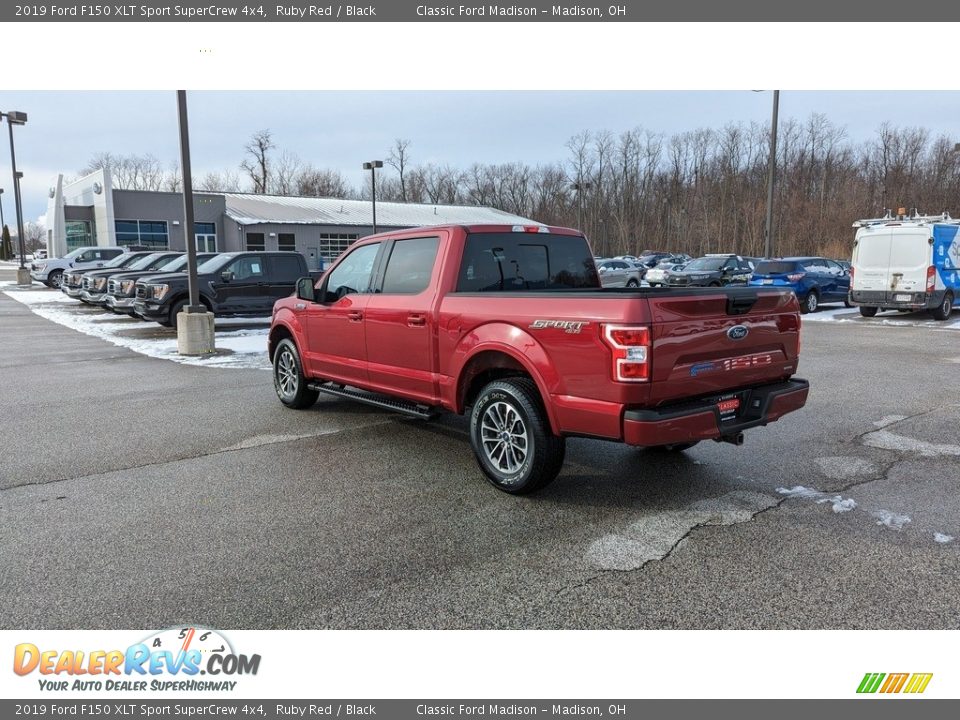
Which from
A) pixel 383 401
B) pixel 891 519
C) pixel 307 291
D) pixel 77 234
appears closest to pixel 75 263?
pixel 77 234

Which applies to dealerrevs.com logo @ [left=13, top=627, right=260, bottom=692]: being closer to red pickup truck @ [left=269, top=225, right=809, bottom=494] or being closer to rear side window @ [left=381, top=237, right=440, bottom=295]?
red pickup truck @ [left=269, top=225, right=809, bottom=494]

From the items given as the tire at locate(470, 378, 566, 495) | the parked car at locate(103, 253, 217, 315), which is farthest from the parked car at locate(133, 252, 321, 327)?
the tire at locate(470, 378, 566, 495)

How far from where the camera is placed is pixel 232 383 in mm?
9594

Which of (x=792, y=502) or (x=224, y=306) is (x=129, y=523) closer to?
(x=792, y=502)

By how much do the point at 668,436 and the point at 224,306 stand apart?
13894 millimetres

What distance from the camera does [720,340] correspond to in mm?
4605

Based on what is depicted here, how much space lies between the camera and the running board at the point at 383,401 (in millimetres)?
5793

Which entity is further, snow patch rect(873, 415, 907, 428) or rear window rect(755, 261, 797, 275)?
rear window rect(755, 261, 797, 275)

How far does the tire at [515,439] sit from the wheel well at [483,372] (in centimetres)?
12

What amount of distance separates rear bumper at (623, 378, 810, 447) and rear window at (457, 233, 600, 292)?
199 cm

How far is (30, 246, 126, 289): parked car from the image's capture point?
2841 cm

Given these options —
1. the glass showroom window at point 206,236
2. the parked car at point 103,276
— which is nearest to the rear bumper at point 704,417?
the parked car at point 103,276

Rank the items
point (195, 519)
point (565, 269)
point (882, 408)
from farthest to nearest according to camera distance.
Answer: point (882, 408) < point (565, 269) < point (195, 519)

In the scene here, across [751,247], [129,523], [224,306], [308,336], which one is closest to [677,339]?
[129,523]
